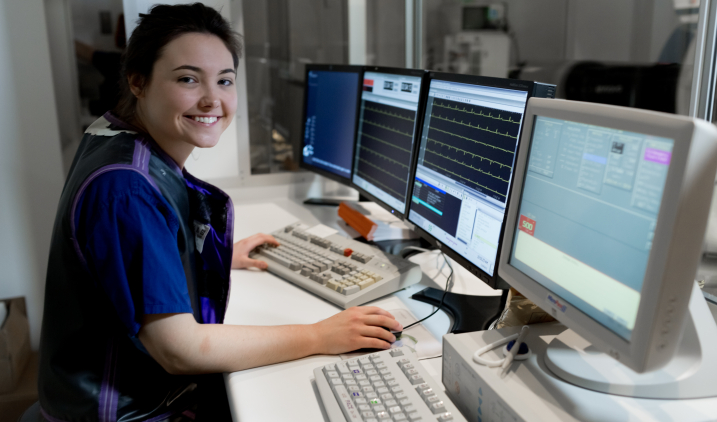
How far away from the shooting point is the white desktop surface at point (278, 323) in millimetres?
780

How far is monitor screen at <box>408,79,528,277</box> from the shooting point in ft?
3.07

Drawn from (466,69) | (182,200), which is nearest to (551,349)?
(182,200)

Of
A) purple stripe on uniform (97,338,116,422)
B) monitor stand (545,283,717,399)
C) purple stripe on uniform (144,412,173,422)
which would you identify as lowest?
purple stripe on uniform (144,412,173,422)

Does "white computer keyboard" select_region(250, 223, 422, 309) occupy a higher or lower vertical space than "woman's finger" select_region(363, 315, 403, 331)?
lower

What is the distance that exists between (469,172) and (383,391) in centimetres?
48

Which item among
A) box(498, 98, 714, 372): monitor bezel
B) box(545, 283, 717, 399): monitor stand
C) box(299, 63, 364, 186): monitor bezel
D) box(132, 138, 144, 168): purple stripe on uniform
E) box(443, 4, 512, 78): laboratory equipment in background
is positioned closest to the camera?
box(498, 98, 714, 372): monitor bezel

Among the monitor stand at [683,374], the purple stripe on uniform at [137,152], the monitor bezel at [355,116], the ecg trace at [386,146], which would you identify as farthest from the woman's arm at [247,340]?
the monitor bezel at [355,116]

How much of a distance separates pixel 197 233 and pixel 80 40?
126 cm

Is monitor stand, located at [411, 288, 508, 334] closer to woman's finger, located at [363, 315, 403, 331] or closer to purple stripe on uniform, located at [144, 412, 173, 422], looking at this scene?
woman's finger, located at [363, 315, 403, 331]

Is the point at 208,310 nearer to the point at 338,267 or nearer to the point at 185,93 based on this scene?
the point at 338,267

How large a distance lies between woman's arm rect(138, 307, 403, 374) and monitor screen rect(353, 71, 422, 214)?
0.46 metres

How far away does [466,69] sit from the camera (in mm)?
4227

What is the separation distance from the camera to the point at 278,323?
3.46ft

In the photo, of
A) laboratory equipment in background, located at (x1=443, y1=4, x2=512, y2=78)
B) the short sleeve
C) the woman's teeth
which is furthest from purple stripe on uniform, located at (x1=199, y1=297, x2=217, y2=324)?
laboratory equipment in background, located at (x1=443, y1=4, x2=512, y2=78)
